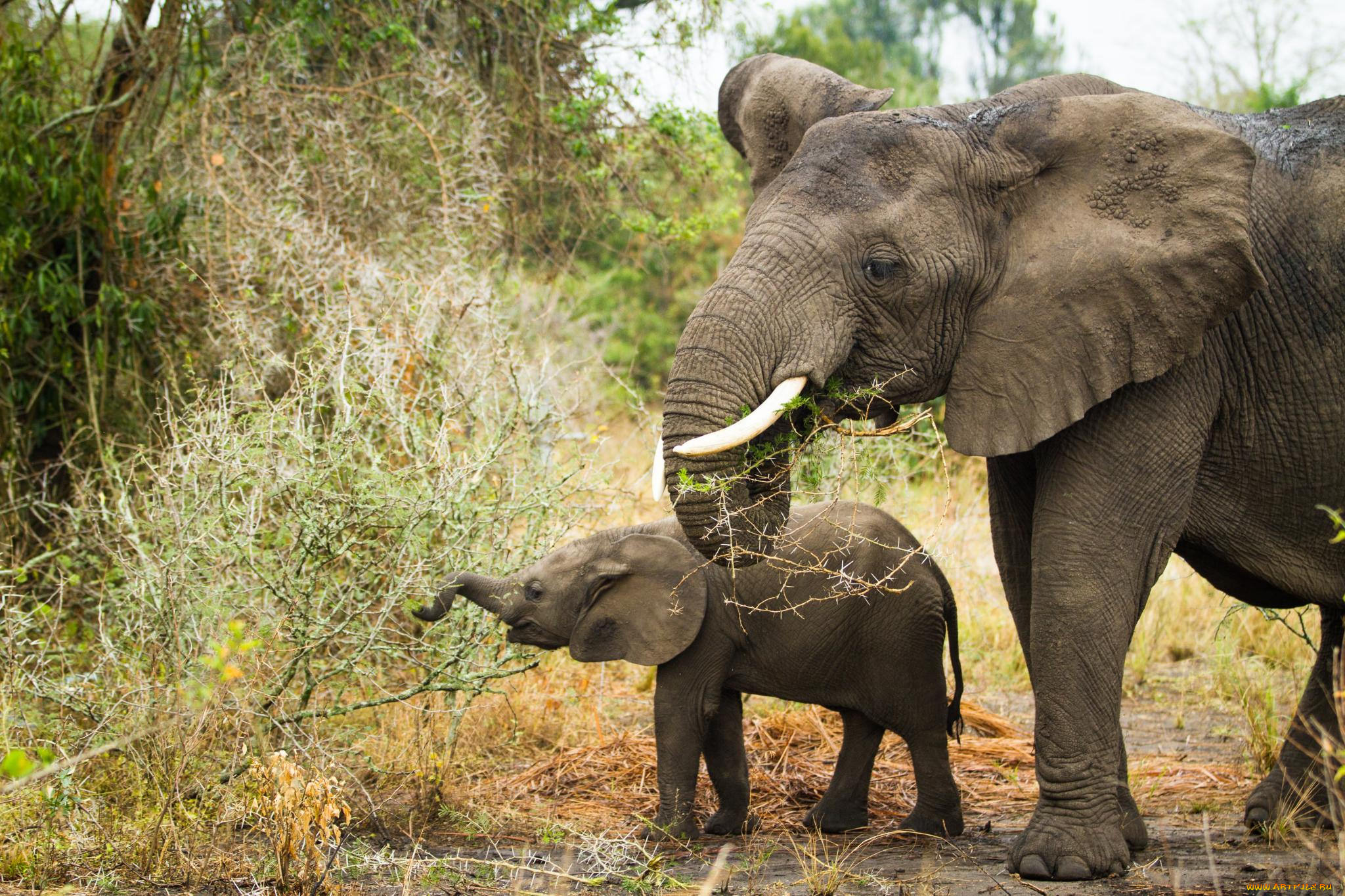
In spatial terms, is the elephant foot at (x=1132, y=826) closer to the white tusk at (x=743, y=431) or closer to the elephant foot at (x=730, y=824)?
the elephant foot at (x=730, y=824)

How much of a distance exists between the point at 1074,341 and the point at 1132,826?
186 cm

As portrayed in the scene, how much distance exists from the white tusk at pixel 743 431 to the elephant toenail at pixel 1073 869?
176 centimetres

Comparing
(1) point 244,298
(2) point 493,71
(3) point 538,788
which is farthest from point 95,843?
(2) point 493,71

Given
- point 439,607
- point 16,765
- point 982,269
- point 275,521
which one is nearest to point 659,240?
point 275,521

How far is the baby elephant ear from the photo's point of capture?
5582 mm

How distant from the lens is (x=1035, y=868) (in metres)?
4.68

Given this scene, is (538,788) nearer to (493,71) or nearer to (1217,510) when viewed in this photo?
(1217,510)

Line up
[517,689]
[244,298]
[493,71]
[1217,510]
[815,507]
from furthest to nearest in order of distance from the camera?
[493,71]
[244,298]
[517,689]
[815,507]
[1217,510]

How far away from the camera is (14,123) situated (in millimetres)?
7875

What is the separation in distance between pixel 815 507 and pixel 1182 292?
184 centimetres

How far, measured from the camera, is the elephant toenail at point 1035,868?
184 inches

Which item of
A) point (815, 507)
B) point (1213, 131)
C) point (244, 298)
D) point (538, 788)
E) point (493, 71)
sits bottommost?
point (538, 788)

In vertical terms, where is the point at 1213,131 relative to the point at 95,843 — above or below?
above

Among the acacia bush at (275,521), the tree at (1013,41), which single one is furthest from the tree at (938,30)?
the acacia bush at (275,521)
